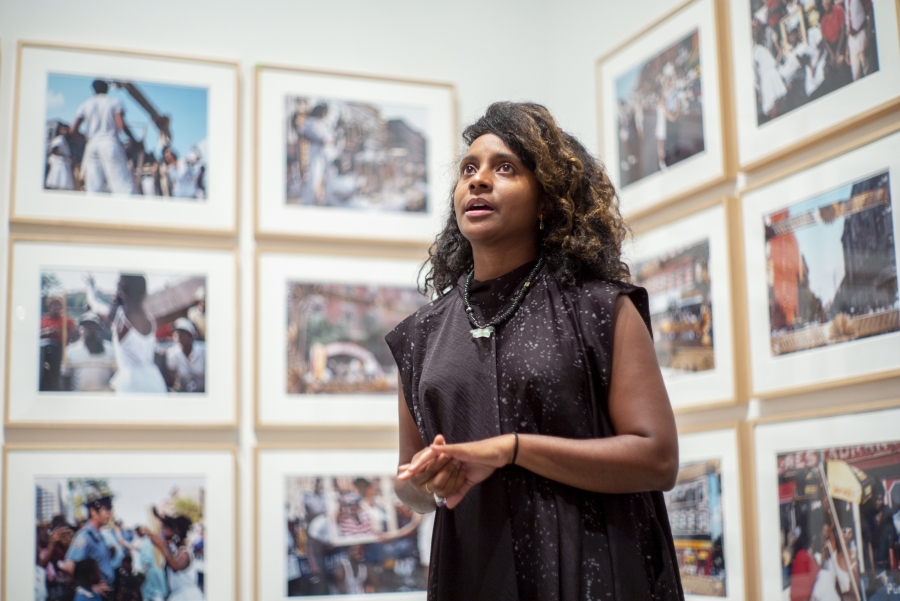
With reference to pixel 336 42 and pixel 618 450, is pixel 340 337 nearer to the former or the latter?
pixel 336 42

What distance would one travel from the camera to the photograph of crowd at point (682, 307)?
9.21 ft

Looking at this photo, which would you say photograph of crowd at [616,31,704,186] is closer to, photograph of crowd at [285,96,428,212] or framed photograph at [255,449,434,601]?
photograph of crowd at [285,96,428,212]

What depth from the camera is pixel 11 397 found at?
295cm

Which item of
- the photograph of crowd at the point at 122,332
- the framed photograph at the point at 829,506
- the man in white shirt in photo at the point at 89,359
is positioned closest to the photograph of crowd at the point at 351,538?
the photograph of crowd at the point at 122,332

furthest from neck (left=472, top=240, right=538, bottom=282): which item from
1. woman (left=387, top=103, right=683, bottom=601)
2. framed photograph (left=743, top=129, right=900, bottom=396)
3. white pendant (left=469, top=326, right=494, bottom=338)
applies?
framed photograph (left=743, top=129, right=900, bottom=396)

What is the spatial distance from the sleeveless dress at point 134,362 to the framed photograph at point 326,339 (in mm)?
326

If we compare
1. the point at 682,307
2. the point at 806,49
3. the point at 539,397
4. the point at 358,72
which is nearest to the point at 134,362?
the point at 358,72

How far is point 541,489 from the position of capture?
1.52m

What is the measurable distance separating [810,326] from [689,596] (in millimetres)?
902

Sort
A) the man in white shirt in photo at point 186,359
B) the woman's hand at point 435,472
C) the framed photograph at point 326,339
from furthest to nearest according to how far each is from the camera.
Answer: the framed photograph at point 326,339 → the man in white shirt in photo at point 186,359 → the woman's hand at point 435,472

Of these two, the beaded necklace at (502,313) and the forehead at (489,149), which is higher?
the forehead at (489,149)

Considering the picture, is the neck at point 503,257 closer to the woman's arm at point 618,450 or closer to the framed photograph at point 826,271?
the woman's arm at point 618,450

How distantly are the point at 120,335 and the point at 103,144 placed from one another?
608mm

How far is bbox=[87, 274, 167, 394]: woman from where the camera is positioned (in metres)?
3.06
